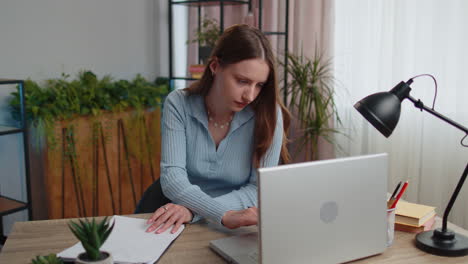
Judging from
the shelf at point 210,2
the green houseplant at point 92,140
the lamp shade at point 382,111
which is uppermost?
the shelf at point 210,2

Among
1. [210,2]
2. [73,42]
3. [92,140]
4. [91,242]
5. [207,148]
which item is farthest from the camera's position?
[210,2]

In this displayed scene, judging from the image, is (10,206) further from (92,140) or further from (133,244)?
(133,244)

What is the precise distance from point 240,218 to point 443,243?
513 millimetres

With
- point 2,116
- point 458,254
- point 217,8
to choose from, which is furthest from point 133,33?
point 458,254

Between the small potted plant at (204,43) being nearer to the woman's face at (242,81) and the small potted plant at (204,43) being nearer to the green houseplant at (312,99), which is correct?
the green houseplant at (312,99)

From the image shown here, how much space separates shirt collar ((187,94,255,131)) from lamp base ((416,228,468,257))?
70cm

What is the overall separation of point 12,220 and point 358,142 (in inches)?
82.8

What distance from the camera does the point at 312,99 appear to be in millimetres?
2881

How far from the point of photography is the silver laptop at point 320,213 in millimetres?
945

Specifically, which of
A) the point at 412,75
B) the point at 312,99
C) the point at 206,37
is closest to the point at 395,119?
the point at 412,75

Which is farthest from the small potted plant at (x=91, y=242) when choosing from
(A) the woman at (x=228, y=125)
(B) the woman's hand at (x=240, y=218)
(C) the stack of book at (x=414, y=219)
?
(C) the stack of book at (x=414, y=219)

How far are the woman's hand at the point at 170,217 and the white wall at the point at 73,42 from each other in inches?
71.3

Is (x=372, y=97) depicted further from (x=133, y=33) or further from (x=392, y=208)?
(x=133, y=33)

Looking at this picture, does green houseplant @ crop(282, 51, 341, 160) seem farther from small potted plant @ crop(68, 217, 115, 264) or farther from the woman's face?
small potted plant @ crop(68, 217, 115, 264)
